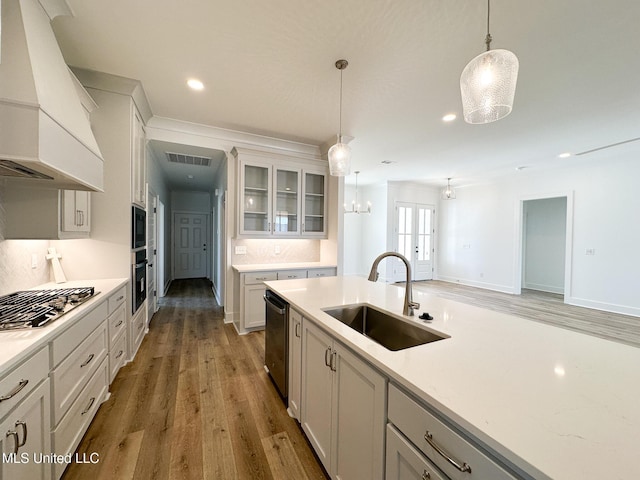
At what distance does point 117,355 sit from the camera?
229 centimetres

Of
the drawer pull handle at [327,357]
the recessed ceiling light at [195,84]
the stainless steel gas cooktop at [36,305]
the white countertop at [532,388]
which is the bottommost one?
the drawer pull handle at [327,357]

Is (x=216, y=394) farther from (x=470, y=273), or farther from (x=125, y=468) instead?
(x=470, y=273)

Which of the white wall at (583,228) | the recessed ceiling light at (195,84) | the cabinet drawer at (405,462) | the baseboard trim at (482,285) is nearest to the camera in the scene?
the cabinet drawer at (405,462)

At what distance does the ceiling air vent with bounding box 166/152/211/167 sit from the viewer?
4.01 meters

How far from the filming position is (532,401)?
0.71m

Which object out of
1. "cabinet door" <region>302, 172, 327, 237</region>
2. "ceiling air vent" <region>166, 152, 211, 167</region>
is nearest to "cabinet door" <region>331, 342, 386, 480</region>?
"cabinet door" <region>302, 172, 327, 237</region>

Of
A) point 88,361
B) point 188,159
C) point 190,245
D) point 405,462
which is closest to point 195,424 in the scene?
point 88,361

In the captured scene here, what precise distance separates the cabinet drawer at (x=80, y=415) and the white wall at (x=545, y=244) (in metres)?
8.53

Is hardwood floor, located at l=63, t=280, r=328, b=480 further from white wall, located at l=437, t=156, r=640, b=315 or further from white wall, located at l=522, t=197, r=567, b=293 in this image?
white wall, located at l=522, t=197, r=567, b=293

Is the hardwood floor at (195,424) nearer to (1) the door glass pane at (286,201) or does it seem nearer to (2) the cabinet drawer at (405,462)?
(2) the cabinet drawer at (405,462)

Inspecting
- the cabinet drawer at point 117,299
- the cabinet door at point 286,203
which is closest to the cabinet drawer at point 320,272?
the cabinet door at point 286,203

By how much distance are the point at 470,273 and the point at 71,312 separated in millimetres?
7736

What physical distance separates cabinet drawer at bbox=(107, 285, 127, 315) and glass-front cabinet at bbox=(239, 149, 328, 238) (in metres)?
1.50

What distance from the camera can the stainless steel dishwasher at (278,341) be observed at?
6.35 ft
